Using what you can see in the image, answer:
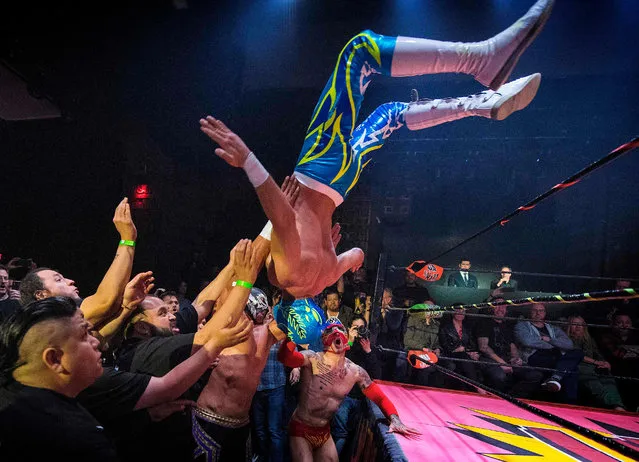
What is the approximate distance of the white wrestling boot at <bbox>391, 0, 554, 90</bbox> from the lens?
1.64 metres

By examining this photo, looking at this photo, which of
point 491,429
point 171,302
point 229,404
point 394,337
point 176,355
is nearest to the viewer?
point 176,355

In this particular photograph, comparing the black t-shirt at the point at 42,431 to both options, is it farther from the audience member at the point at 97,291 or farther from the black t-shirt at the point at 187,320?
the black t-shirt at the point at 187,320

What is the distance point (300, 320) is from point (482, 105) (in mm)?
1850

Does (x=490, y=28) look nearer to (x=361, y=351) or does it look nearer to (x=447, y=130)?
(x=447, y=130)

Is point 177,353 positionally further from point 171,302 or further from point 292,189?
point 171,302

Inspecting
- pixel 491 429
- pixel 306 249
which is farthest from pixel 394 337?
pixel 306 249

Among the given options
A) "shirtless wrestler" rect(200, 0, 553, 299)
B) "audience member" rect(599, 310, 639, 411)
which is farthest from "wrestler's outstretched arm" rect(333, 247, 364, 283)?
"audience member" rect(599, 310, 639, 411)

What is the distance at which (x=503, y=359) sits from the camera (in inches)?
172

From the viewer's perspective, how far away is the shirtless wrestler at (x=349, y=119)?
1.69 meters

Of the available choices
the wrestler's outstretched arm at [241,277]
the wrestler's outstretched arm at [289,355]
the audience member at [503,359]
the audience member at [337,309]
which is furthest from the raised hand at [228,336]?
the audience member at [503,359]

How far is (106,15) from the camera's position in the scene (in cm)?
529

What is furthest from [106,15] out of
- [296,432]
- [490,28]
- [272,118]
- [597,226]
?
[597,226]

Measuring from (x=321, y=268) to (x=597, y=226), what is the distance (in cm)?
608

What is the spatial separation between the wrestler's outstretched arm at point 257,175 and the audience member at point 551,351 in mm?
2917
